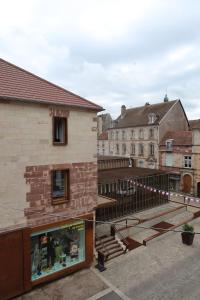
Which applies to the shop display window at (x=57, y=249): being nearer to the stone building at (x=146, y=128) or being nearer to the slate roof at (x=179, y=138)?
the slate roof at (x=179, y=138)

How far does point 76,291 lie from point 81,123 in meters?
8.19

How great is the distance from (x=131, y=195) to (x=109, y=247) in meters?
6.72

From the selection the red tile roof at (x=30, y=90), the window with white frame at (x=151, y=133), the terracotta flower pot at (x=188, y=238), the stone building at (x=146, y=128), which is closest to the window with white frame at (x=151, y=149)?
the stone building at (x=146, y=128)

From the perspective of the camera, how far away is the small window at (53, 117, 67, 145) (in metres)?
10.8

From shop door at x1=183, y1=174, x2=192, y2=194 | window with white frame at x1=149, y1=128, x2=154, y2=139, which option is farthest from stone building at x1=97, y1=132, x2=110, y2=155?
shop door at x1=183, y1=174, x2=192, y2=194

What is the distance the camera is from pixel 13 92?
9500mm

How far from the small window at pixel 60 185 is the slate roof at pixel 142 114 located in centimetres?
2705

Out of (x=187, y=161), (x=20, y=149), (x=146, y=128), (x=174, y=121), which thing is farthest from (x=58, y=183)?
(x=174, y=121)

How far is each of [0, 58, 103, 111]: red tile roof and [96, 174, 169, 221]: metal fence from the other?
27.5 feet

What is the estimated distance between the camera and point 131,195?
64.1ft

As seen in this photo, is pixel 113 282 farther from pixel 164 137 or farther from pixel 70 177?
pixel 164 137

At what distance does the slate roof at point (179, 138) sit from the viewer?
30.6 m

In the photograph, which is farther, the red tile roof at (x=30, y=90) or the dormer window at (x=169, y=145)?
the dormer window at (x=169, y=145)

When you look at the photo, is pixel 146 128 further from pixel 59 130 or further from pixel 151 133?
pixel 59 130
